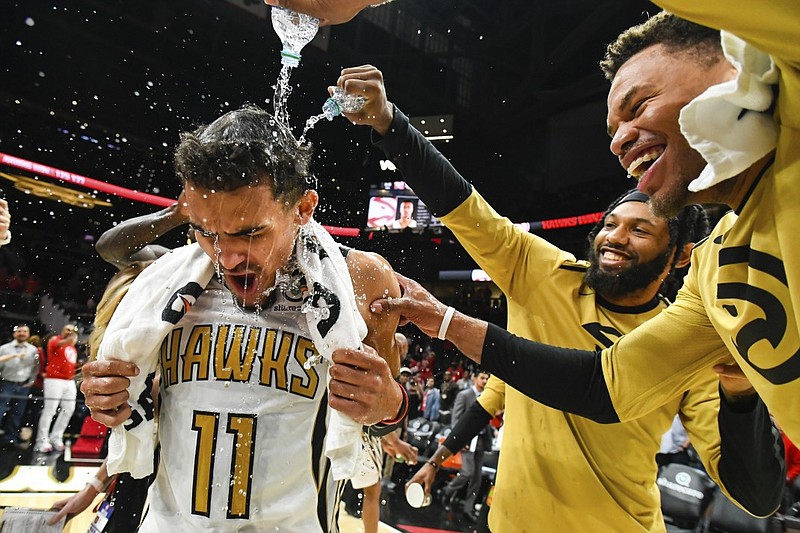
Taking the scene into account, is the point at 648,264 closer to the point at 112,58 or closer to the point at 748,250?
the point at 748,250

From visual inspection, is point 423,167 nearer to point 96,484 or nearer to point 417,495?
point 417,495

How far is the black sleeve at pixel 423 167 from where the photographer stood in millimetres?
2025

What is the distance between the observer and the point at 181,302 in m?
1.50

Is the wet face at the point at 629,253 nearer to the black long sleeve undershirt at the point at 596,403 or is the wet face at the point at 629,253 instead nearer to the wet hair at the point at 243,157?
the black long sleeve undershirt at the point at 596,403

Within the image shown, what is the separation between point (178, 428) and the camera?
1.53 m

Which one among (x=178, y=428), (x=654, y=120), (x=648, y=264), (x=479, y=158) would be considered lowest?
(x=178, y=428)

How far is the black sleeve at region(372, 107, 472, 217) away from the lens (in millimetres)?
2025

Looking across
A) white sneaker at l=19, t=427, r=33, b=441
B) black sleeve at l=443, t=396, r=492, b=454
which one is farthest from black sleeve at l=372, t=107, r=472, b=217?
white sneaker at l=19, t=427, r=33, b=441

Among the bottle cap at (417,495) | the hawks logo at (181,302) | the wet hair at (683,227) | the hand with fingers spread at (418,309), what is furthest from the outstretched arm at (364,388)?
the bottle cap at (417,495)

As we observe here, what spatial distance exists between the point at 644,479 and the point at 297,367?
1.25 m

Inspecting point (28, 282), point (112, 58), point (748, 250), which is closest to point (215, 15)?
point (112, 58)

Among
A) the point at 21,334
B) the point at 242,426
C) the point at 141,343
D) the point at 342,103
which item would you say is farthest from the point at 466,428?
the point at 21,334

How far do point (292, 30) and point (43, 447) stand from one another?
8.22 meters

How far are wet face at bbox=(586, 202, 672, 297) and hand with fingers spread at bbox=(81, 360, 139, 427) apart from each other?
1.62 meters
